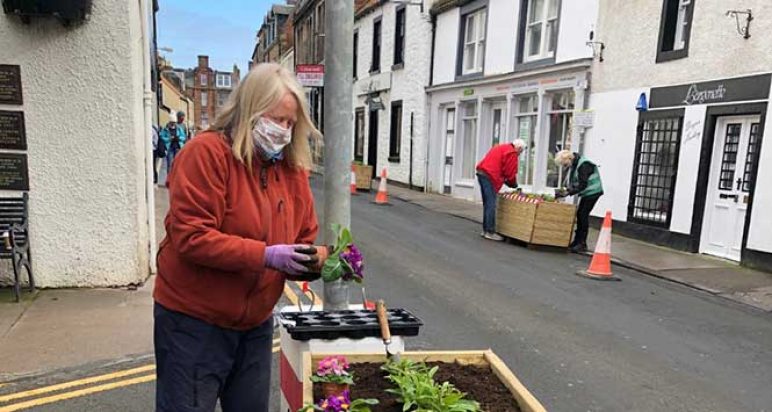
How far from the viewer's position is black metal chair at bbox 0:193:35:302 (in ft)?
17.0

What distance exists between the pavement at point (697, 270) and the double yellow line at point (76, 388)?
5992 millimetres

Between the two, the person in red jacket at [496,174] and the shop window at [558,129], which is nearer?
the person in red jacket at [496,174]

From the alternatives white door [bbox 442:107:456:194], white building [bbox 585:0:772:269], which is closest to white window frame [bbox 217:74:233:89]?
white door [bbox 442:107:456:194]

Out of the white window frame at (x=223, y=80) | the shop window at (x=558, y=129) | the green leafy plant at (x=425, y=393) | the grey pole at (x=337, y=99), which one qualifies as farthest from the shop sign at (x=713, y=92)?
the white window frame at (x=223, y=80)

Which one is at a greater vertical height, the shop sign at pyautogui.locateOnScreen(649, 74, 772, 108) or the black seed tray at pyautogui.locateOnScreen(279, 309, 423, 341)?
the shop sign at pyautogui.locateOnScreen(649, 74, 772, 108)

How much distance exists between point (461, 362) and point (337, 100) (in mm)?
1508

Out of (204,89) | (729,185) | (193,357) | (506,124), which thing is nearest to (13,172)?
(193,357)

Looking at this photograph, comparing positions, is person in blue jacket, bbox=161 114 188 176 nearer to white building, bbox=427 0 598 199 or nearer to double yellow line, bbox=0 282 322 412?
white building, bbox=427 0 598 199

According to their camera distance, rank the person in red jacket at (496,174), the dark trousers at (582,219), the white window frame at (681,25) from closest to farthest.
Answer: the dark trousers at (582,219)
the white window frame at (681,25)
the person in red jacket at (496,174)

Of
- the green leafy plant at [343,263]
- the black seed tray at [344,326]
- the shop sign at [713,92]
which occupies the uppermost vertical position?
the shop sign at [713,92]

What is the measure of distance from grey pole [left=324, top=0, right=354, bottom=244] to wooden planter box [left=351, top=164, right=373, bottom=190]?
564 inches

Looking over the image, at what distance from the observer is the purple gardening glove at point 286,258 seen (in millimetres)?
1948

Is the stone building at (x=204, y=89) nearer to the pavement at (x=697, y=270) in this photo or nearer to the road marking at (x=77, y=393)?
the pavement at (x=697, y=270)

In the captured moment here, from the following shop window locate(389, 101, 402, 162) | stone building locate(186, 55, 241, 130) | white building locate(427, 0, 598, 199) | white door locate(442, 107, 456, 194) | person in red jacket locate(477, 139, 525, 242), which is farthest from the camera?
stone building locate(186, 55, 241, 130)
